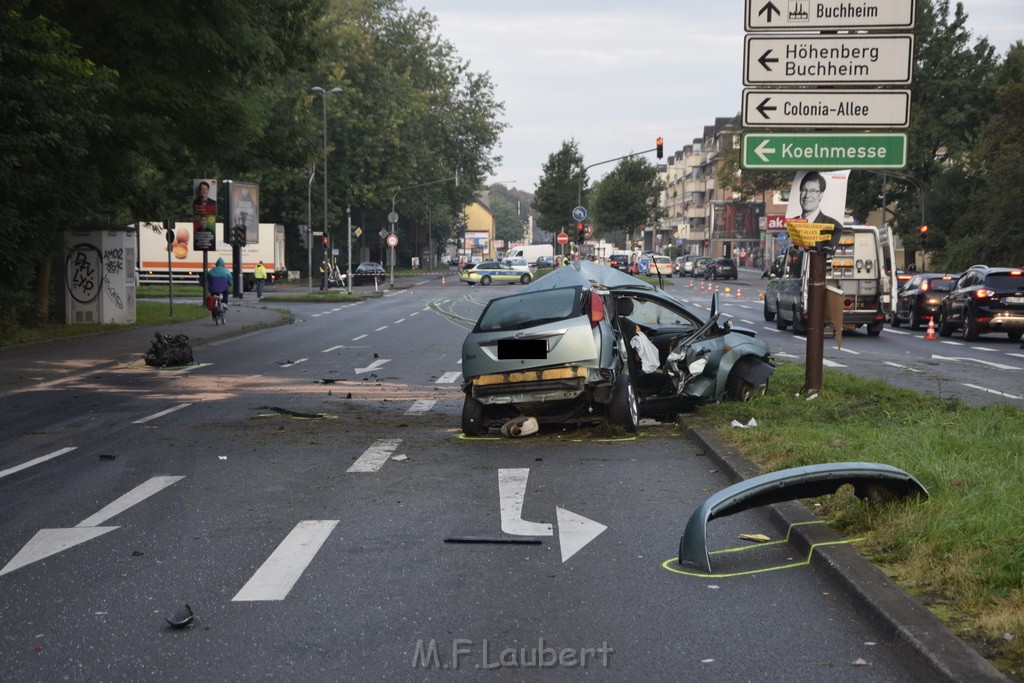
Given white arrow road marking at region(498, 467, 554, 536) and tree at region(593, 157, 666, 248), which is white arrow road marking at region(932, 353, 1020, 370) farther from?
tree at region(593, 157, 666, 248)

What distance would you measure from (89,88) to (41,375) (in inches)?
187

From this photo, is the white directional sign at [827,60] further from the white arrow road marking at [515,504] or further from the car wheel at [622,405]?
the white arrow road marking at [515,504]

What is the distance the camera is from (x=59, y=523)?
8.01 m

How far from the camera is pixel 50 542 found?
7391 mm

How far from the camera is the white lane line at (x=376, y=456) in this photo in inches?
406

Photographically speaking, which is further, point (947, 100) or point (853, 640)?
point (947, 100)

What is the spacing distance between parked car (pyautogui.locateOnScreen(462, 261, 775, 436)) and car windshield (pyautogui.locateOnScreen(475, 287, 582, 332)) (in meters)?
0.01

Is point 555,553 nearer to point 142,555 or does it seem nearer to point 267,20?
point 142,555

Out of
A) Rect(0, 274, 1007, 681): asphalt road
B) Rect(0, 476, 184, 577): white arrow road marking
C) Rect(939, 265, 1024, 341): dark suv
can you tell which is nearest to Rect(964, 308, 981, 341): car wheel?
Rect(939, 265, 1024, 341): dark suv

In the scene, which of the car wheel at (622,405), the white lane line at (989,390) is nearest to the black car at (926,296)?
the white lane line at (989,390)

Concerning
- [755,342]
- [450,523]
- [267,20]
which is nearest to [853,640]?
[450,523]

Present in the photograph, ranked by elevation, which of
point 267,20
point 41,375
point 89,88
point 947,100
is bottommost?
point 41,375

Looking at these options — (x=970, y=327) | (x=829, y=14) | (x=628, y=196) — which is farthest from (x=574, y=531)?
(x=628, y=196)

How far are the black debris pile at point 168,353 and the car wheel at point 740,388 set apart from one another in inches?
454
